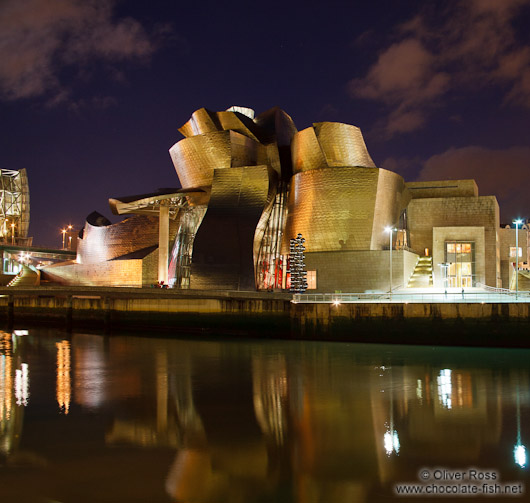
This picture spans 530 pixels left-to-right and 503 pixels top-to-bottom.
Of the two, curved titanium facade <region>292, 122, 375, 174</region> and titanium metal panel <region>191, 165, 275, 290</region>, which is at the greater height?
curved titanium facade <region>292, 122, 375, 174</region>

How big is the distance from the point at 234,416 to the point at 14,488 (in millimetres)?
4732

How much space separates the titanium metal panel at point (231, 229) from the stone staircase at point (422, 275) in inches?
359

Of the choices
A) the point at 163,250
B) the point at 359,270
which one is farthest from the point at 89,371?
the point at 163,250

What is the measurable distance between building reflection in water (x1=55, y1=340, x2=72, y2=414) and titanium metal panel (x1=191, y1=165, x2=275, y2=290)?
9730mm

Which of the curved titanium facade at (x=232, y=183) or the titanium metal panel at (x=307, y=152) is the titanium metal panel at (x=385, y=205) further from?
the curved titanium facade at (x=232, y=183)

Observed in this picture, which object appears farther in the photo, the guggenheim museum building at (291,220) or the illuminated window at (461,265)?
the illuminated window at (461,265)

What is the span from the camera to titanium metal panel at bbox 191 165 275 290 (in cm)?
3039

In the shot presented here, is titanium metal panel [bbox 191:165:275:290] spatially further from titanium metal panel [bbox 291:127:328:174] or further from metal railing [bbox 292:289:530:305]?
metal railing [bbox 292:289:530:305]

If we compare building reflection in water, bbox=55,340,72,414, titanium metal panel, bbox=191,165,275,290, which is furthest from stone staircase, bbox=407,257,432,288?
building reflection in water, bbox=55,340,72,414

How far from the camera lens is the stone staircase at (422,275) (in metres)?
30.4

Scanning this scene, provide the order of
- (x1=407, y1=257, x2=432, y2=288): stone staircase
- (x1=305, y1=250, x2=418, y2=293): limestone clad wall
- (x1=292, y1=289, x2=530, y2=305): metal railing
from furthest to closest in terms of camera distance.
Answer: (x1=407, y1=257, x2=432, y2=288): stone staircase → (x1=305, y1=250, x2=418, y2=293): limestone clad wall → (x1=292, y1=289, x2=530, y2=305): metal railing

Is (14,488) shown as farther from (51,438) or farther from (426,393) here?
(426,393)

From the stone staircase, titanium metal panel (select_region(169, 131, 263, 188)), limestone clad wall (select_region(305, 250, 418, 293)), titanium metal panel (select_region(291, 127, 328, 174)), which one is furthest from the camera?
titanium metal panel (select_region(169, 131, 263, 188))

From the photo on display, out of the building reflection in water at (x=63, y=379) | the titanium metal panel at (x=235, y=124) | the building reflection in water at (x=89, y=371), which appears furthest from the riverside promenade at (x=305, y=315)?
the titanium metal panel at (x=235, y=124)
